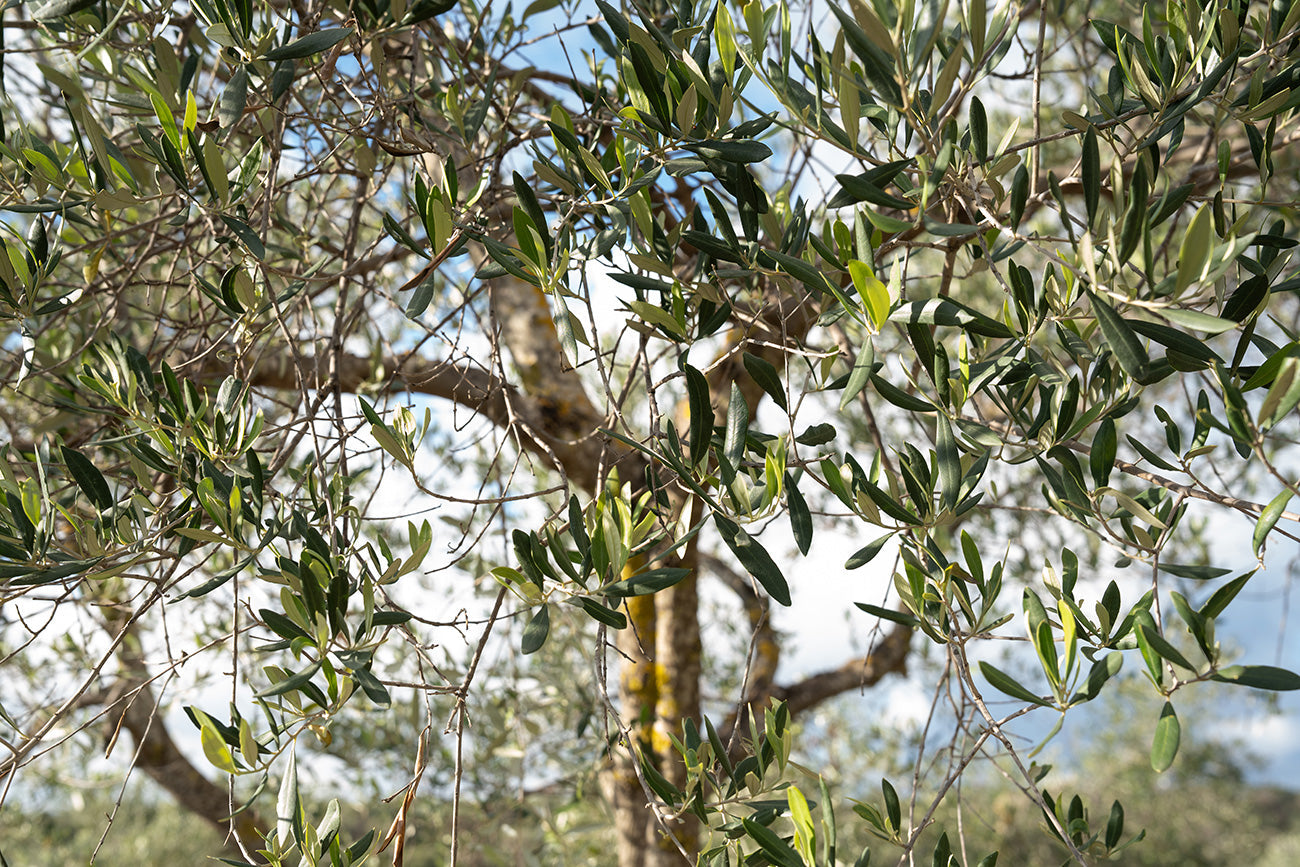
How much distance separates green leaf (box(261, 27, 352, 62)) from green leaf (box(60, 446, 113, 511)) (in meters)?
0.53

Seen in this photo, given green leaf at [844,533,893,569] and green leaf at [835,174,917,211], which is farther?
green leaf at [844,533,893,569]

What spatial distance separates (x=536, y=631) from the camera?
90 cm

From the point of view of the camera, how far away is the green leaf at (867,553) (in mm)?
918

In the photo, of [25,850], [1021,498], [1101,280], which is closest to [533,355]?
[1101,280]

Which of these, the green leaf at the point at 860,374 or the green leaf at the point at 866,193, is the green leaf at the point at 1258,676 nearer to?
the green leaf at the point at 860,374

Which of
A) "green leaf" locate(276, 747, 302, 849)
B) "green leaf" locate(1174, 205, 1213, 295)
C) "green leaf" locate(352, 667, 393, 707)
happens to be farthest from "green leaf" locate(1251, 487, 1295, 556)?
"green leaf" locate(276, 747, 302, 849)

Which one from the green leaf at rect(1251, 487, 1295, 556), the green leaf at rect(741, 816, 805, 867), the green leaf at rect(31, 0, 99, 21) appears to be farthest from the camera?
the green leaf at rect(31, 0, 99, 21)

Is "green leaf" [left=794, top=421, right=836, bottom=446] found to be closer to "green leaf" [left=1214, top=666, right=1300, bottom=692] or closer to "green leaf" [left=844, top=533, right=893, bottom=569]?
"green leaf" [left=844, top=533, right=893, bottom=569]

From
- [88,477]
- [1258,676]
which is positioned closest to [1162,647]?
[1258,676]

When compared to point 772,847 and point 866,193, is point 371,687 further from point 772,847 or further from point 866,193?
point 866,193

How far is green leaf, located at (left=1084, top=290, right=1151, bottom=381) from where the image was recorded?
27.2 inches

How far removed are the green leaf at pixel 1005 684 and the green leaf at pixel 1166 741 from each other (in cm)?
12

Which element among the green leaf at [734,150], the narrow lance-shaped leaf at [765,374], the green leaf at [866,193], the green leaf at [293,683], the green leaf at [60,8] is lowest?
the green leaf at [293,683]

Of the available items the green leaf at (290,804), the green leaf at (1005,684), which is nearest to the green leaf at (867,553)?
the green leaf at (1005,684)
